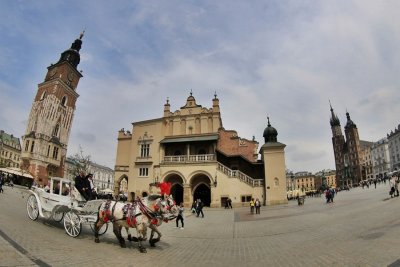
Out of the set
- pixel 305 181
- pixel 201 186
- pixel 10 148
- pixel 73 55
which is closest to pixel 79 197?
pixel 201 186

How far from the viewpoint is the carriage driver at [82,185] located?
33.9ft

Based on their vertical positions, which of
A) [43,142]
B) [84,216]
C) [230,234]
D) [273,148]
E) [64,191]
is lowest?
[230,234]

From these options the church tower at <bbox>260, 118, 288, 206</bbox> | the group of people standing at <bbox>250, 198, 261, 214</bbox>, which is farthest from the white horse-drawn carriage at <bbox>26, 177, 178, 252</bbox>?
the church tower at <bbox>260, 118, 288, 206</bbox>

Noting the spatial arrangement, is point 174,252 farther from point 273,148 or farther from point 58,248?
point 273,148

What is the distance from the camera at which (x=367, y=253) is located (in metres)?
6.51

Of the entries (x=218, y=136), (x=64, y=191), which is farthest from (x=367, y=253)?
(x=218, y=136)

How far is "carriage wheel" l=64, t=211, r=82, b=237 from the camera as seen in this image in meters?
8.78

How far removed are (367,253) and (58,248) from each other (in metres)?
8.39

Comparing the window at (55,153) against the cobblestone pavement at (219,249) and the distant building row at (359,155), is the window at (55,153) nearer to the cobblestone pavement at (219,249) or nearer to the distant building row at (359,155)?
the cobblestone pavement at (219,249)

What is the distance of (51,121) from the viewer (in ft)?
180

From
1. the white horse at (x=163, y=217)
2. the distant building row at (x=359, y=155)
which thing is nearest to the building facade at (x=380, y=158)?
the distant building row at (x=359, y=155)

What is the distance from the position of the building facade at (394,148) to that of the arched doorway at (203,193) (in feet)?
313

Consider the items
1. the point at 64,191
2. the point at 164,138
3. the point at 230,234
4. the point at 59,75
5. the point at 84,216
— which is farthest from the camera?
the point at 59,75

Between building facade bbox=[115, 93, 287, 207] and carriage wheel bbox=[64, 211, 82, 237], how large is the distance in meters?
21.4
